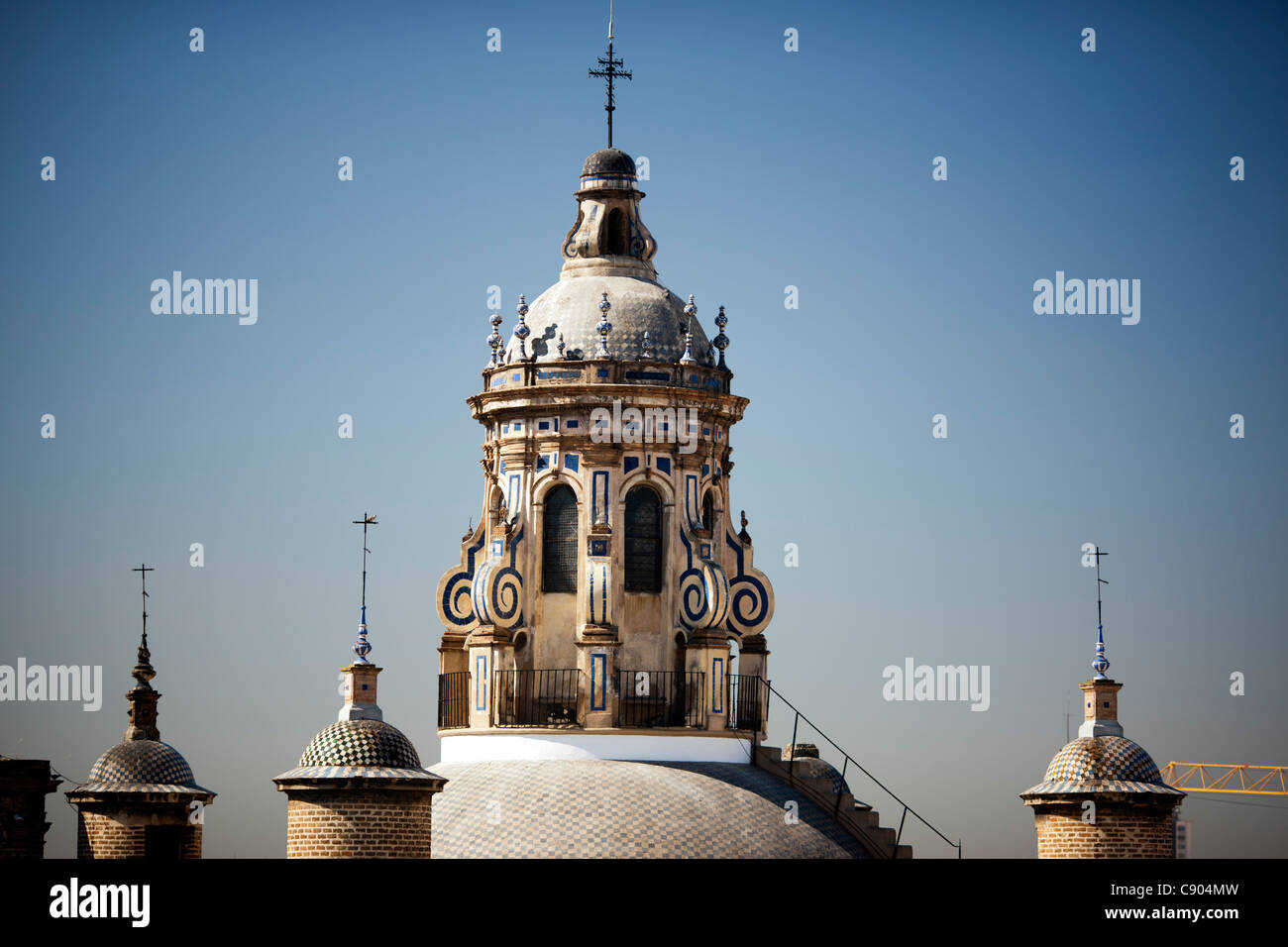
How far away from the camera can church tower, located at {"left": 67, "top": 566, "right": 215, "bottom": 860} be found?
244ft

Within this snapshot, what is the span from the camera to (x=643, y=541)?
72.3 metres

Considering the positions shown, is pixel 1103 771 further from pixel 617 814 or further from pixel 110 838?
pixel 110 838

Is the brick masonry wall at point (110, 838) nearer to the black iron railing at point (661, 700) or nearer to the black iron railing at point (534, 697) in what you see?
the black iron railing at point (534, 697)

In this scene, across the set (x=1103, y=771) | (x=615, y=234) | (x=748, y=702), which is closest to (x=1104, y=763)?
(x=1103, y=771)

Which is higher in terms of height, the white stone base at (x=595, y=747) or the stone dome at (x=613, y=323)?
the stone dome at (x=613, y=323)

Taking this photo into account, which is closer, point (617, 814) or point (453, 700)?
point (617, 814)

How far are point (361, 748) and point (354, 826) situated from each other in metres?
1.75

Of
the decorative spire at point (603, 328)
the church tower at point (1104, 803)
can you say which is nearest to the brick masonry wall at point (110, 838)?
the decorative spire at point (603, 328)

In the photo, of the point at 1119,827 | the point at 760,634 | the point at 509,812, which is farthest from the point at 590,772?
the point at 1119,827

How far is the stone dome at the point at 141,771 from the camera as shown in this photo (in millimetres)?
74688

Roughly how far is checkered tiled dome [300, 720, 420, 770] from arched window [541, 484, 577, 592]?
8.47 metres

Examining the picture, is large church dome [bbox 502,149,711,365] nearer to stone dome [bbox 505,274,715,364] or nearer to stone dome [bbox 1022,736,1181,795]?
stone dome [bbox 505,274,715,364]

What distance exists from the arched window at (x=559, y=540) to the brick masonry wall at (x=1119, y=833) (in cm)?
1276
